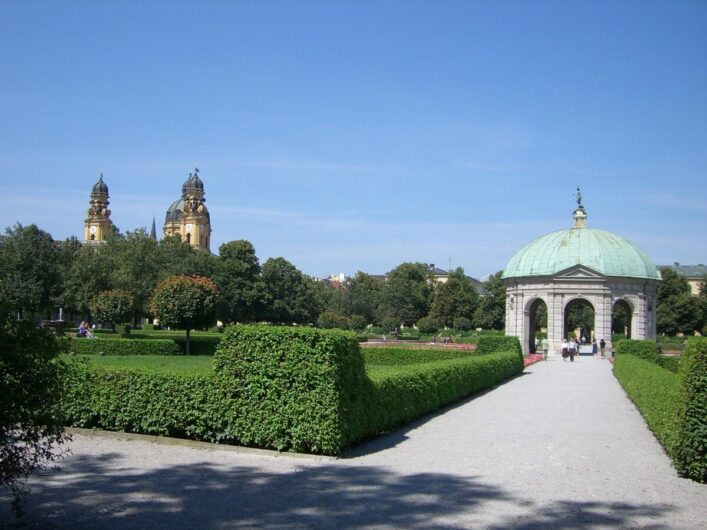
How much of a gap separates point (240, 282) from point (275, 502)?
60.9 meters

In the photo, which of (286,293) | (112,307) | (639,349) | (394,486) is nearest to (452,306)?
(286,293)

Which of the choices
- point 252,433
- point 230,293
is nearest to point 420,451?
point 252,433

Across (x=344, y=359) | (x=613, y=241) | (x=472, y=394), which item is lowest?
(x=472, y=394)

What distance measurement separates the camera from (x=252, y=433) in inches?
411

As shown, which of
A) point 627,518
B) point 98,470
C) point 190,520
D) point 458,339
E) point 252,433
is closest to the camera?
point 190,520

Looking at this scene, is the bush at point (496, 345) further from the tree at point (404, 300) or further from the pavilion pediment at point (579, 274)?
the tree at point (404, 300)

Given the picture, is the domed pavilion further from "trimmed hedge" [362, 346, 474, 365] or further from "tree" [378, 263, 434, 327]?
"tree" [378, 263, 434, 327]

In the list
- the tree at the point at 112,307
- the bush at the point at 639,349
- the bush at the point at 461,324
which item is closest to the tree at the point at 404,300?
the bush at the point at 461,324

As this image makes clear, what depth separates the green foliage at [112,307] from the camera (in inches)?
1666

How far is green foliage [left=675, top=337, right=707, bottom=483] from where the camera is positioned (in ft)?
30.7

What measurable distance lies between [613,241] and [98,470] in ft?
144

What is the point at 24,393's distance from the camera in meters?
6.17

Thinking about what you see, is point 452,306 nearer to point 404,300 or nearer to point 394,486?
point 404,300

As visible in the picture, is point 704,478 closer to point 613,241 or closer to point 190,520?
point 190,520
